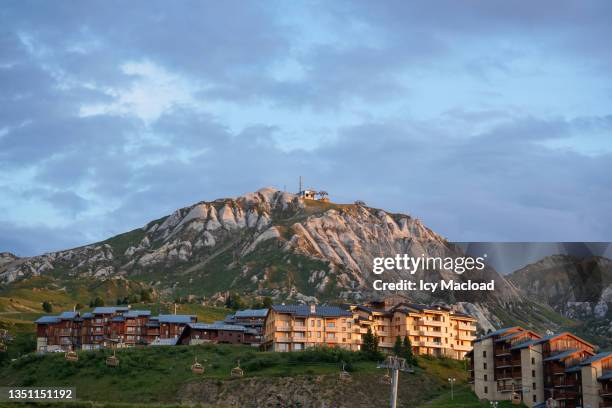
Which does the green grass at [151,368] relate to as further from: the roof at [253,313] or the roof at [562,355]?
the roof at [562,355]

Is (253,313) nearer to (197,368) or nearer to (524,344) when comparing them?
(197,368)

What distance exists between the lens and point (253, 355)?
146m

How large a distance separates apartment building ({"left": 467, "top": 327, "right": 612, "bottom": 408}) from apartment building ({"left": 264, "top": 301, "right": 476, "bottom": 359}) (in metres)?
27.0

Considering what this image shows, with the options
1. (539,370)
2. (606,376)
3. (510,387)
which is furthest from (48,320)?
(606,376)

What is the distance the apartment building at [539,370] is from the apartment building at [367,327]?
2697cm

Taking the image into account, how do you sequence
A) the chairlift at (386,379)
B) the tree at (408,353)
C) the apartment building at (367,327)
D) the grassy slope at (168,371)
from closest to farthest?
the chairlift at (386,379) < the grassy slope at (168,371) < the tree at (408,353) < the apartment building at (367,327)

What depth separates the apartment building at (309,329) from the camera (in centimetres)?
15788

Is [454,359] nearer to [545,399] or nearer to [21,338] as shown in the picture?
[545,399]

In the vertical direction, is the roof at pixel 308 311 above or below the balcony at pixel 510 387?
above

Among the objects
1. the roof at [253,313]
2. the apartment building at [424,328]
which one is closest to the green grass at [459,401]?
the apartment building at [424,328]

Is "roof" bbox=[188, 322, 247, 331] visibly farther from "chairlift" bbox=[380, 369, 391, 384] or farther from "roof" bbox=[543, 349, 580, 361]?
"roof" bbox=[543, 349, 580, 361]

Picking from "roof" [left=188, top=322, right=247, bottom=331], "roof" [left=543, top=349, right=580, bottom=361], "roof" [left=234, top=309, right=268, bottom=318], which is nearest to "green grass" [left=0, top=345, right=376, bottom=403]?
"roof" [left=188, top=322, right=247, bottom=331]

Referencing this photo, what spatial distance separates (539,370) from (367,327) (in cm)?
4703

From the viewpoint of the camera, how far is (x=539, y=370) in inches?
4820
